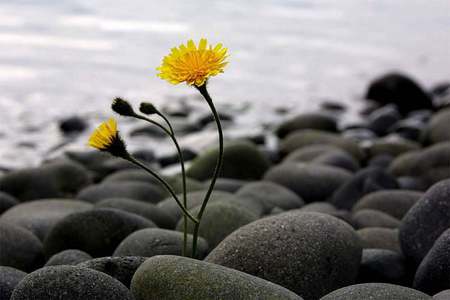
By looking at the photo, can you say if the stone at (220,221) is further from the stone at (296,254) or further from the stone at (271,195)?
the stone at (271,195)

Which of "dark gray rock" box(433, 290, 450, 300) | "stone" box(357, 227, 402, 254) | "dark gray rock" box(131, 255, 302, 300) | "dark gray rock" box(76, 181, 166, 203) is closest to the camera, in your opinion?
"dark gray rock" box(131, 255, 302, 300)

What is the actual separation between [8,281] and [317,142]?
5349mm

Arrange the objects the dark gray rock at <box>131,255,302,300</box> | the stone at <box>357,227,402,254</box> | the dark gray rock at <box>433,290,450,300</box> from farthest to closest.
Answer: the stone at <box>357,227,402,254</box>
the dark gray rock at <box>433,290,450,300</box>
the dark gray rock at <box>131,255,302,300</box>

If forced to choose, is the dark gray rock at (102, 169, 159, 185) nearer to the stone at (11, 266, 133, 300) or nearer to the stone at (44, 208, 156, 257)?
the stone at (44, 208, 156, 257)

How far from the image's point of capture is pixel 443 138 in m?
8.12

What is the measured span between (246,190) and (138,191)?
84cm


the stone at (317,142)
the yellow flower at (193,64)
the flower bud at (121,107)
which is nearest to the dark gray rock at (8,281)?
the flower bud at (121,107)

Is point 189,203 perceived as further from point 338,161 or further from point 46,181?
point 338,161

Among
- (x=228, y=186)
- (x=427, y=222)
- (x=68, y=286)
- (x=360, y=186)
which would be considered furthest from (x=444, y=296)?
(x=228, y=186)

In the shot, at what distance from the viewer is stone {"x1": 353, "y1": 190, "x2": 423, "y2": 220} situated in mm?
5545

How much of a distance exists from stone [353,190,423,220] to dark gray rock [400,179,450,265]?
54.6 inches

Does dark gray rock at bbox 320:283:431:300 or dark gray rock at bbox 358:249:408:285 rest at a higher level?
dark gray rock at bbox 320:283:431:300

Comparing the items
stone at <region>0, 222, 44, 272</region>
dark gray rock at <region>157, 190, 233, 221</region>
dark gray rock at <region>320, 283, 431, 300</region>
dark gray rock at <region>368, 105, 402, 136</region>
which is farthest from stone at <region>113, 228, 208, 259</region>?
dark gray rock at <region>368, 105, 402, 136</region>

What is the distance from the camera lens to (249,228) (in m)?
3.72
